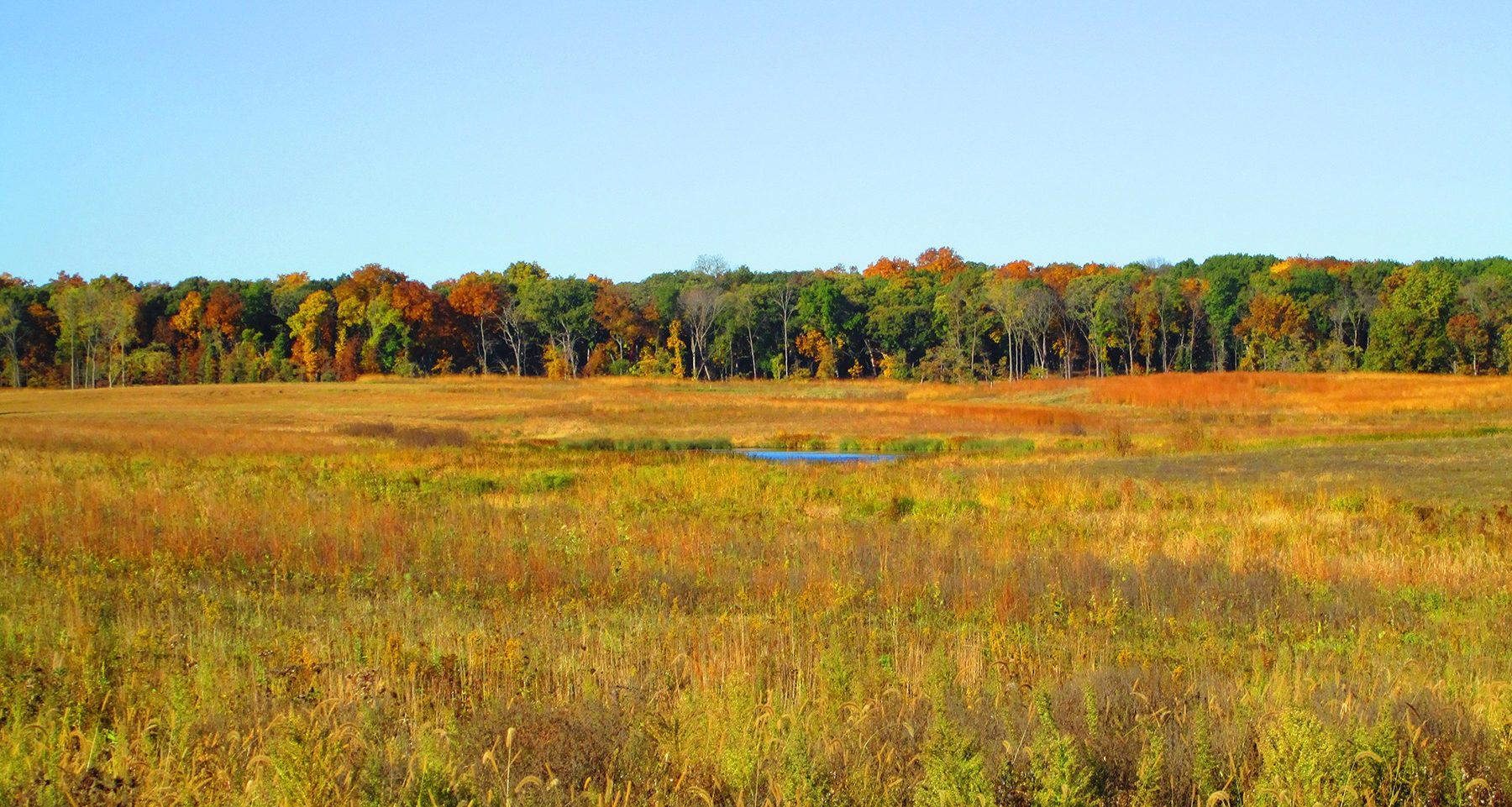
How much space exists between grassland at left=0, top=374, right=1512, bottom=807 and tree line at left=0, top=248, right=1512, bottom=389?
86.6m

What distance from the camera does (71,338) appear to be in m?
115

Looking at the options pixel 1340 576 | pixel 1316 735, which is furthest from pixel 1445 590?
pixel 1316 735

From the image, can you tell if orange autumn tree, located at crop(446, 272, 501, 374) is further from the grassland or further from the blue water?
the grassland

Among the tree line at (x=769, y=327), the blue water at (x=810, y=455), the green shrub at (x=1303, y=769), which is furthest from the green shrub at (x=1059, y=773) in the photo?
the tree line at (x=769, y=327)

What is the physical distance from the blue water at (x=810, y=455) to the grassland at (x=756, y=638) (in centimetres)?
1540

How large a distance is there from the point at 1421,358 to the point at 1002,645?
110m

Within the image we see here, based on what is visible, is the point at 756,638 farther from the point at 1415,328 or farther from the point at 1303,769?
the point at 1415,328

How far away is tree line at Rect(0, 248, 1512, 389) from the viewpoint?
11269 centimetres

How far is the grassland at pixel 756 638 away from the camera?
5992 millimetres

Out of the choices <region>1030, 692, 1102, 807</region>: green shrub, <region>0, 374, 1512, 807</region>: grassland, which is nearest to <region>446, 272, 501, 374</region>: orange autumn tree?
<region>0, 374, 1512, 807</region>: grassland

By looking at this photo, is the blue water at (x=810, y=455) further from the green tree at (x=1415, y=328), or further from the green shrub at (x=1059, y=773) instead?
the green tree at (x=1415, y=328)

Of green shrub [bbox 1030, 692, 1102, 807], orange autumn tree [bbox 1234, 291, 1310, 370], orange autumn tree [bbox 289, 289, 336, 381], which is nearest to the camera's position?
green shrub [bbox 1030, 692, 1102, 807]

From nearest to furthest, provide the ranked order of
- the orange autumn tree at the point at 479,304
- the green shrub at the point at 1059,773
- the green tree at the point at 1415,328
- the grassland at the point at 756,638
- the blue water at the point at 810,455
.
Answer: the green shrub at the point at 1059,773
the grassland at the point at 756,638
the blue water at the point at 810,455
the green tree at the point at 1415,328
the orange autumn tree at the point at 479,304

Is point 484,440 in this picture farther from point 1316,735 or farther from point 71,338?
point 71,338
